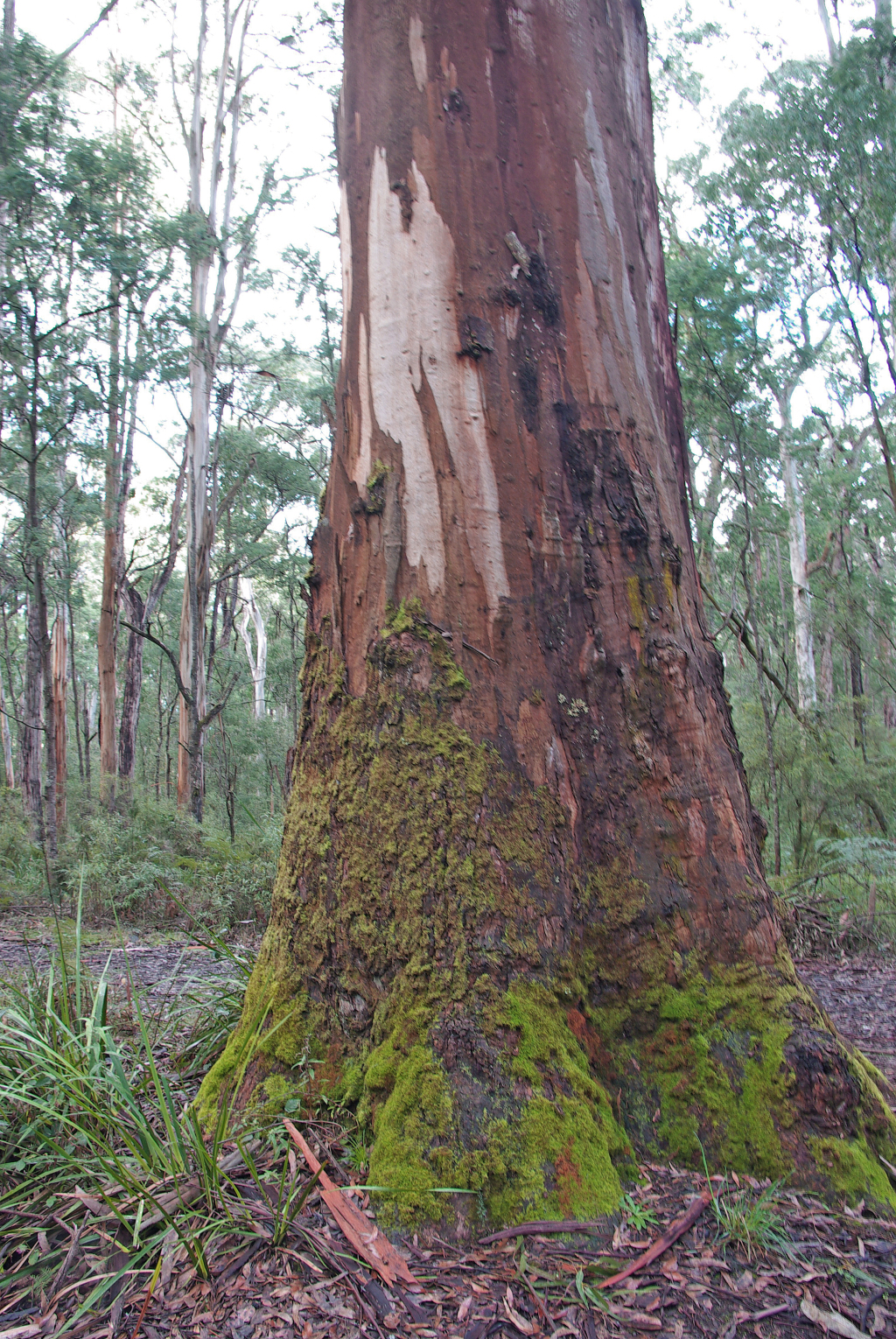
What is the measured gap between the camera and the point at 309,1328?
131 cm

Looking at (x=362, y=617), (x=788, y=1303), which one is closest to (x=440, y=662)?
(x=362, y=617)

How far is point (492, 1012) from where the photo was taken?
1719mm

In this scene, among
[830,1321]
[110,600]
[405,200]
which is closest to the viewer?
[830,1321]

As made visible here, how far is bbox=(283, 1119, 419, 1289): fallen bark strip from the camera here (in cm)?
142

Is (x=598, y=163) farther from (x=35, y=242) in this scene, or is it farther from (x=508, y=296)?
(x=35, y=242)

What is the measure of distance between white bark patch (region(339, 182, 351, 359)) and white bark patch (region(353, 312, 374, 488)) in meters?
0.11

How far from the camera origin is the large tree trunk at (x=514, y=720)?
174cm

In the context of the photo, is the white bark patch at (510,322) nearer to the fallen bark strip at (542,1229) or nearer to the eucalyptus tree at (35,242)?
the fallen bark strip at (542,1229)

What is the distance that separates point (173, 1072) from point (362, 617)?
1.45 m

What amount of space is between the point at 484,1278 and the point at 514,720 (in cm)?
112

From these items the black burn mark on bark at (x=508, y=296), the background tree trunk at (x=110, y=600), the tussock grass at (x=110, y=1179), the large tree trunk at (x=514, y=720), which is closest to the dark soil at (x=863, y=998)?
the large tree trunk at (x=514, y=720)

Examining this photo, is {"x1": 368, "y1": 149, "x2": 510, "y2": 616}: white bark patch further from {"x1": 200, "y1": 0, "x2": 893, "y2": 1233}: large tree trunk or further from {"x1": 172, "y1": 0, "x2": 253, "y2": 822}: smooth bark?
{"x1": 172, "y1": 0, "x2": 253, "y2": 822}: smooth bark

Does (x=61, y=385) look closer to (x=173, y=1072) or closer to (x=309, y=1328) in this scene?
(x=173, y=1072)

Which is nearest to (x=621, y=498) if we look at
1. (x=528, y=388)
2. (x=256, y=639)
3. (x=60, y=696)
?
(x=528, y=388)
